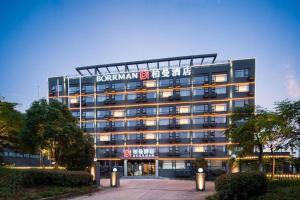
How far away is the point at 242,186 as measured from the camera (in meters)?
14.9

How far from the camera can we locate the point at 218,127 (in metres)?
65.0

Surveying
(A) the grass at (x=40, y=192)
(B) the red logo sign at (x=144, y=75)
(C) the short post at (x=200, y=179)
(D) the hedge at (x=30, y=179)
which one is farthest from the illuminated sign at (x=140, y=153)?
(A) the grass at (x=40, y=192)

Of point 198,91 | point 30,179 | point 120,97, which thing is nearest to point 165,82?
point 198,91

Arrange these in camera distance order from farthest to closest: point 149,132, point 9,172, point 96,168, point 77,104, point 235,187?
point 77,104 → point 149,132 → point 96,168 → point 9,172 → point 235,187

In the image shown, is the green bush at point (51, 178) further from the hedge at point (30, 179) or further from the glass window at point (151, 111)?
the glass window at point (151, 111)

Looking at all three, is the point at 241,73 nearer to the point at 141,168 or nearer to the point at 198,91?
the point at 198,91

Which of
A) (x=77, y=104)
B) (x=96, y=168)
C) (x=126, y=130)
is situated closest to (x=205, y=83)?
(x=126, y=130)

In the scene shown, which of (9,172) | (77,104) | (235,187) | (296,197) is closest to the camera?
(296,197)

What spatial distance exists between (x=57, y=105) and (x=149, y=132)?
3915cm

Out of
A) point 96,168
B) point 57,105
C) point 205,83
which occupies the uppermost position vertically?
point 205,83

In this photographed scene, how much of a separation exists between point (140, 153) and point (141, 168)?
3.48 meters

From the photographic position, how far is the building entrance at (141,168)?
69.5 m

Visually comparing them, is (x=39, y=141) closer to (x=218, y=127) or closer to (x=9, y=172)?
(x=9, y=172)

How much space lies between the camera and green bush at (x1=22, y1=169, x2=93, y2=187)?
65.4ft
